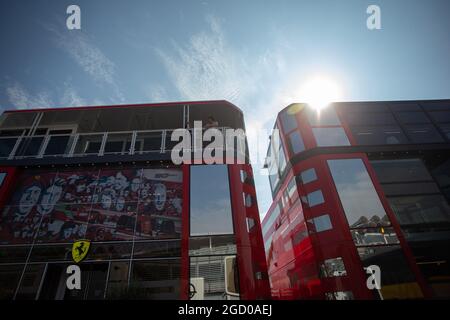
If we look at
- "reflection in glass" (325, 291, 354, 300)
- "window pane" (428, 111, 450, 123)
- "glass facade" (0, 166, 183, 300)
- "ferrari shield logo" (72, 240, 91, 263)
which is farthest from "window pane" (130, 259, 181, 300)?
"window pane" (428, 111, 450, 123)

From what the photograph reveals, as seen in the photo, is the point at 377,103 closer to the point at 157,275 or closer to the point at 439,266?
the point at 439,266

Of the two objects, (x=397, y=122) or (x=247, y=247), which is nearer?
(x=247, y=247)

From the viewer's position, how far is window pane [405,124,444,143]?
14.7 metres

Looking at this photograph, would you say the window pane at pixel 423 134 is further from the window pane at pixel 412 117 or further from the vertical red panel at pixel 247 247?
the vertical red panel at pixel 247 247

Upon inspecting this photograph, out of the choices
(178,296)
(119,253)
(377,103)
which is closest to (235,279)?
(178,296)

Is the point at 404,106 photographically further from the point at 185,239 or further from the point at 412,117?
the point at 185,239

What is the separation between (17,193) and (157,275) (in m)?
7.43

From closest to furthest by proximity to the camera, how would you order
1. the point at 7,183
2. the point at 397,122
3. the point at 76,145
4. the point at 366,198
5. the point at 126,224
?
1. the point at 126,224
2. the point at 7,183
3. the point at 76,145
4. the point at 366,198
5. the point at 397,122

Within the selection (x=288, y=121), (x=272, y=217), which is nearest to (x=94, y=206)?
(x=288, y=121)

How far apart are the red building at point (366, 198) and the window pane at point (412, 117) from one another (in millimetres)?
87

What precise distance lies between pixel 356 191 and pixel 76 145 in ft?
52.2

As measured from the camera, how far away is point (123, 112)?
12609 mm

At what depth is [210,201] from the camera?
365 inches

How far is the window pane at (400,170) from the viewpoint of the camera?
13086mm
